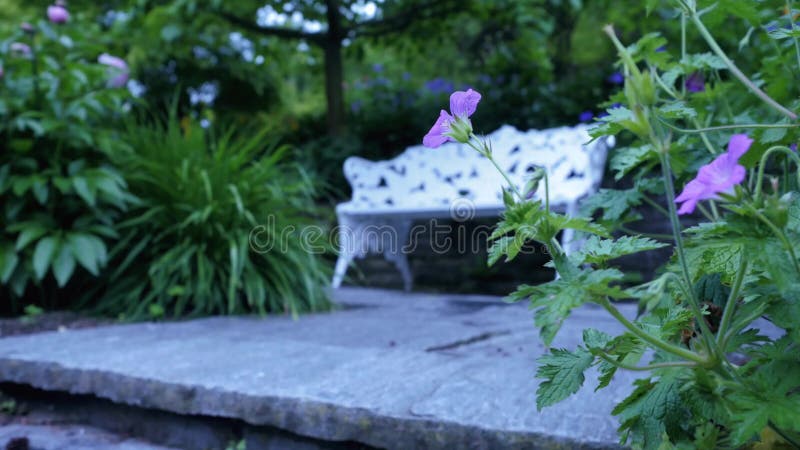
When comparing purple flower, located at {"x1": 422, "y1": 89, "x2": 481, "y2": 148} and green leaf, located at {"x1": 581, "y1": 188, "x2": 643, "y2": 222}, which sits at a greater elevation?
purple flower, located at {"x1": 422, "y1": 89, "x2": 481, "y2": 148}

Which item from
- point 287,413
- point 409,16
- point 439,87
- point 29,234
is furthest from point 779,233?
point 439,87

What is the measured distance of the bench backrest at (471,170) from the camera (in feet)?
11.1

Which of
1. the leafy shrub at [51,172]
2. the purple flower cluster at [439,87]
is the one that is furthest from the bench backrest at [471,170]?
the leafy shrub at [51,172]

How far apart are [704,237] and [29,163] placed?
249 cm

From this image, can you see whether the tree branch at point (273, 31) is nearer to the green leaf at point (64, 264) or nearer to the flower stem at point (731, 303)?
the green leaf at point (64, 264)

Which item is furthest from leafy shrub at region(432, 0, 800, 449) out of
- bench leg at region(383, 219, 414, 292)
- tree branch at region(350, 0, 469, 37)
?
tree branch at region(350, 0, 469, 37)

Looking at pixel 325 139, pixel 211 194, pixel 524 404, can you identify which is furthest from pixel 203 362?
pixel 325 139

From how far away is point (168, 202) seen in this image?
2.67 m

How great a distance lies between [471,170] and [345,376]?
2658mm

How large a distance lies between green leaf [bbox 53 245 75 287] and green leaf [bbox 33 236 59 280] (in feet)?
0.08

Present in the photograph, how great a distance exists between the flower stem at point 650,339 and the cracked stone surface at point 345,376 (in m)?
0.32

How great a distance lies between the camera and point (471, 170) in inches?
153

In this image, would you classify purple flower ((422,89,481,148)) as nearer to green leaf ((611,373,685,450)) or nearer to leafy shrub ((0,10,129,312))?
green leaf ((611,373,685,450))

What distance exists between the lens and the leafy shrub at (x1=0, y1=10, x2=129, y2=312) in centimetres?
238
